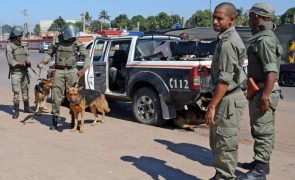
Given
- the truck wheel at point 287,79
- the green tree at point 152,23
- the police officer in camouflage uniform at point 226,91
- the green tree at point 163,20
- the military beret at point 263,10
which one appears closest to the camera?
the police officer in camouflage uniform at point 226,91

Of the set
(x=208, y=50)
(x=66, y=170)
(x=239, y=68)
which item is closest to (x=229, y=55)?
(x=239, y=68)

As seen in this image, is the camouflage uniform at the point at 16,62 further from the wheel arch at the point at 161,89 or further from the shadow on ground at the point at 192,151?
the shadow on ground at the point at 192,151

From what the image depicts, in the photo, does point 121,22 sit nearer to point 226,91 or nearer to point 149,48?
point 149,48

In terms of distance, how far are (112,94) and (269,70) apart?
5.04 metres

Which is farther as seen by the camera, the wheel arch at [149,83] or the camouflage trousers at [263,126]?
the wheel arch at [149,83]

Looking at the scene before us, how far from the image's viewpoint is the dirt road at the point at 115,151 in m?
5.22

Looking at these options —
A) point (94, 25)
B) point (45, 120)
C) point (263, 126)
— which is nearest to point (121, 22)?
point (94, 25)

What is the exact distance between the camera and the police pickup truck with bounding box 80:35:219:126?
746cm

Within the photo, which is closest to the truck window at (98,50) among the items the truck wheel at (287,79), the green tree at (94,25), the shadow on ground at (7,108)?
the shadow on ground at (7,108)

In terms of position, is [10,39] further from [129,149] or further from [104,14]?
[104,14]

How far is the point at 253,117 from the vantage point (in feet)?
16.0

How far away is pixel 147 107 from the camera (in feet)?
27.1

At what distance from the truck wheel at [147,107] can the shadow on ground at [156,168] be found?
2186 mm

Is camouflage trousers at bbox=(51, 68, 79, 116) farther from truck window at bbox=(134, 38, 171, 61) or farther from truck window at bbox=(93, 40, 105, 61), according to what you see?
truck window at bbox=(93, 40, 105, 61)
